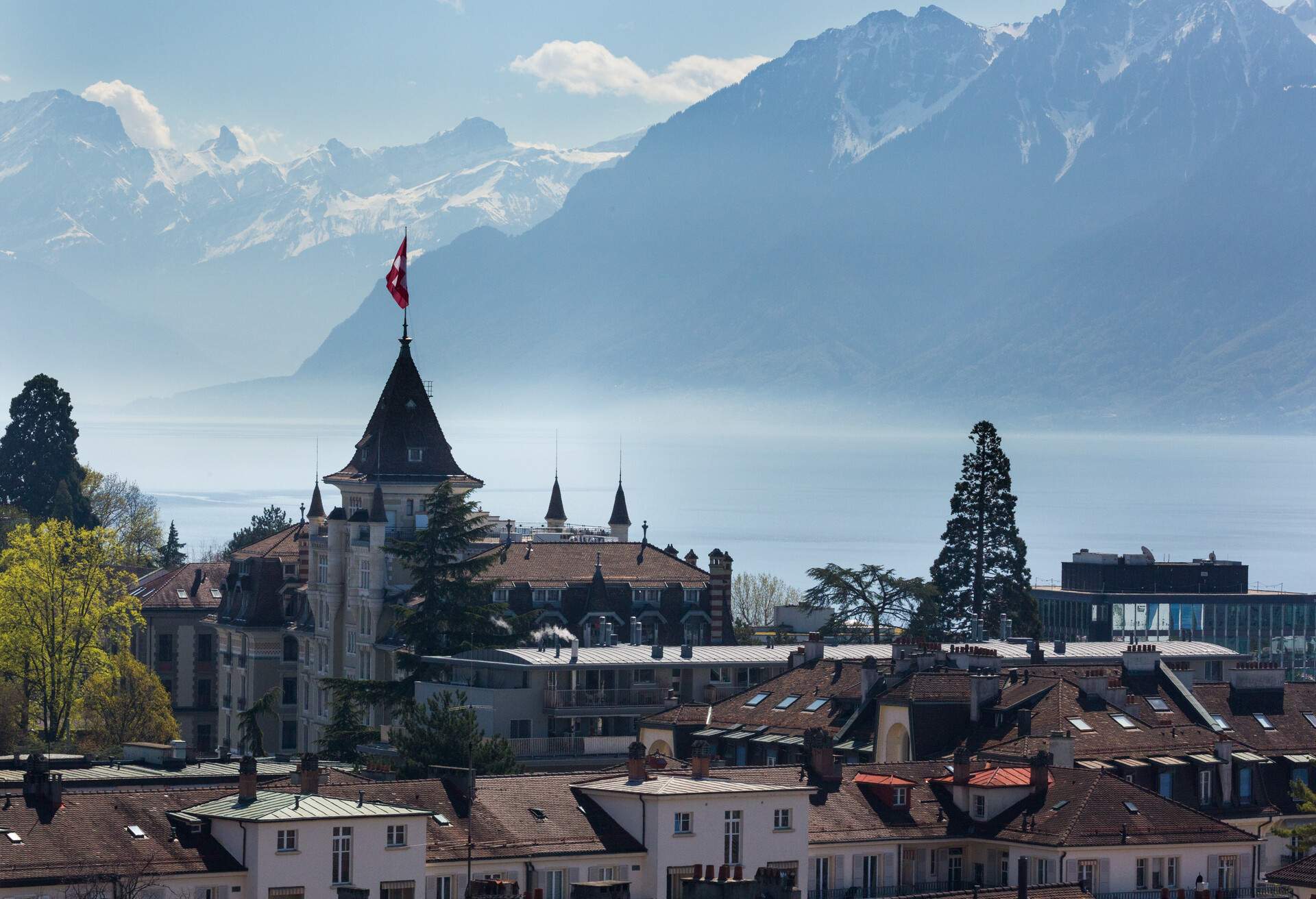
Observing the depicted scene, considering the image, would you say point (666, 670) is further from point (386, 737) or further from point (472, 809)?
point (472, 809)

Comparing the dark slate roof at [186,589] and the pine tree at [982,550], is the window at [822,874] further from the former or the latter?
the dark slate roof at [186,589]

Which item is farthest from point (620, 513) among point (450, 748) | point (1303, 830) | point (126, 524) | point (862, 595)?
point (1303, 830)

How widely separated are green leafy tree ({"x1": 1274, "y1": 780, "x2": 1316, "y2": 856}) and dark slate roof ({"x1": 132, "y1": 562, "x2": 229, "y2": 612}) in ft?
227

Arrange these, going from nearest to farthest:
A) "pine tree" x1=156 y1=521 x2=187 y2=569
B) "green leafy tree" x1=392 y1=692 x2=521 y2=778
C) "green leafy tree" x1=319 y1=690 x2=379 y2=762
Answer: "green leafy tree" x1=392 y1=692 x2=521 y2=778
"green leafy tree" x1=319 y1=690 x2=379 y2=762
"pine tree" x1=156 y1=521 x2=187 y2=569

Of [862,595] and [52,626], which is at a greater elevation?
[862,595]

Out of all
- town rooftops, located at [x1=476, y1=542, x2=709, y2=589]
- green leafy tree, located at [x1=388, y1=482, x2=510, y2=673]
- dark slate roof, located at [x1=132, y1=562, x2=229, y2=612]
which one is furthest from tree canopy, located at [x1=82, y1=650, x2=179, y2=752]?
dark slate roof, located at [x1=132, y1=562, x2=229, y2=612]

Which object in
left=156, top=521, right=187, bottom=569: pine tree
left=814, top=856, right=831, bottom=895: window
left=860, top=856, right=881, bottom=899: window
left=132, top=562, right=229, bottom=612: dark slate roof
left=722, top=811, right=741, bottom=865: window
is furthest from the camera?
left=156, top=521, right=187, bottom=569: pine tree

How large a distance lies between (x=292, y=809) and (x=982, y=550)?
3233 inches

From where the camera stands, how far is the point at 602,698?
8744 cm

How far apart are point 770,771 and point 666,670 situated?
29.2m

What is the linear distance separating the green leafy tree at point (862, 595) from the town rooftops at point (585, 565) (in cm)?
1711

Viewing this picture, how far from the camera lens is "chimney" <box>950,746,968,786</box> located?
59.6 m

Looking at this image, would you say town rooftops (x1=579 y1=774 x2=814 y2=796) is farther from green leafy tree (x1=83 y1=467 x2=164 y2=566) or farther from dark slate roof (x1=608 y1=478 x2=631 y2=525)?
green leafy tree (x1=83 y1=467 x2=164 y2=566)

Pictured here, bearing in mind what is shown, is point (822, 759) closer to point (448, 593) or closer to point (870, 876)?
point (870, 876)
